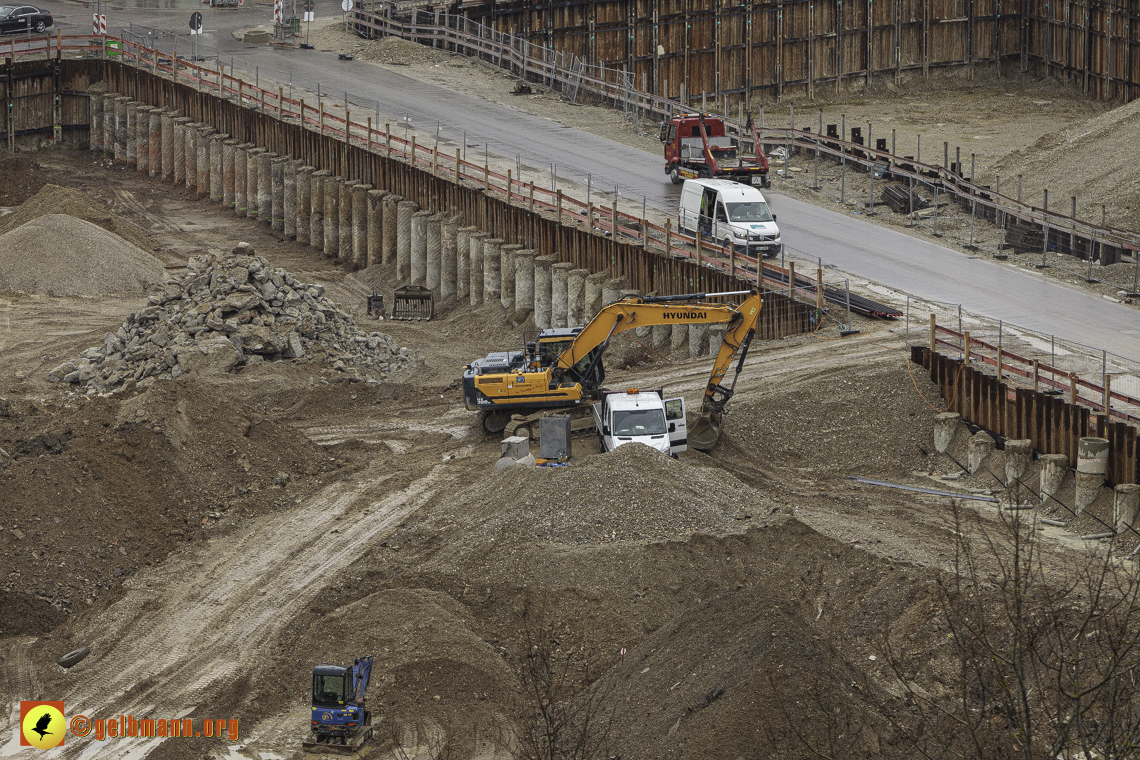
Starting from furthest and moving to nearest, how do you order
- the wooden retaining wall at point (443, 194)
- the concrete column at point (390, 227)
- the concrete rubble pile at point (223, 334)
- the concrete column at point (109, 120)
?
1. the concrete column at point (109, 120)
2. the concrete column at point (390, 227)
3. the wooden retaining wall at point (443, 194)
4. the concrete rubble pile at point (223, 334)

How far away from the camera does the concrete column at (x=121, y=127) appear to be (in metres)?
63.5

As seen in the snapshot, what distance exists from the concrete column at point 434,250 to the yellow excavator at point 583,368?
14.4 meters

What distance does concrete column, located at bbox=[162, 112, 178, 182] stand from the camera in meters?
61.7

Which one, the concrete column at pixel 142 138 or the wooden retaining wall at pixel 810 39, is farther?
the wooden retaining wall at pixel 810 39

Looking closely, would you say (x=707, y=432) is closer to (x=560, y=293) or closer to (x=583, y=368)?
(x=583, y=368)

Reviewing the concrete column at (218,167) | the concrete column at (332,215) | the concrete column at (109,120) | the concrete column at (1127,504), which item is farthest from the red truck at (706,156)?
the concrete column at (109,120)

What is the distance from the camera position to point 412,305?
164 ft

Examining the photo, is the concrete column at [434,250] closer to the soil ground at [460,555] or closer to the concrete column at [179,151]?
the soil ground at [460,555]

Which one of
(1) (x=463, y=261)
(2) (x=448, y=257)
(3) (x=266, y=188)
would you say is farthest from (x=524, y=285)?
(3) (x=266, y=188)

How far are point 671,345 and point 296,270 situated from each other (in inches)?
634

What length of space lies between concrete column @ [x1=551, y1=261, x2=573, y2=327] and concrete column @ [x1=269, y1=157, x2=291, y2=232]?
14.9 meters

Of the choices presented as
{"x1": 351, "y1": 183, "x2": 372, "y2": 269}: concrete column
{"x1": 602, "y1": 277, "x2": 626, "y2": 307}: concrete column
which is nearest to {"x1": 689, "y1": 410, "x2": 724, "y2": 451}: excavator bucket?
{"x1": 602, "y1": 277, "x2": 626, "y2": 307}: concrete column

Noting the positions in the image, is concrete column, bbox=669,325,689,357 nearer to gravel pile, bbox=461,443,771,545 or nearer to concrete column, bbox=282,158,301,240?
gravel pile, bbox=461,443,771,545

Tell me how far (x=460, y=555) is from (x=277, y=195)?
32019mm
